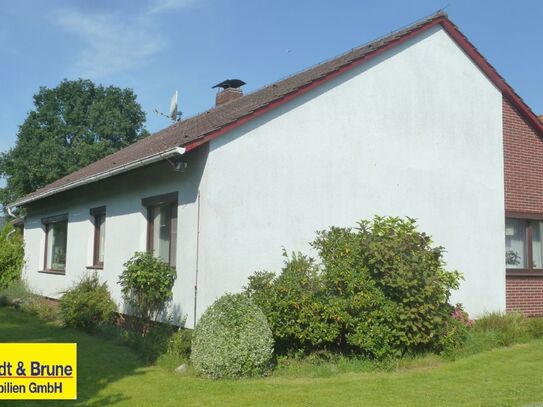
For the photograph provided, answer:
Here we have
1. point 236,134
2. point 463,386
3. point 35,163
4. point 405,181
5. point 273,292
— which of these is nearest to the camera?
point 463,386

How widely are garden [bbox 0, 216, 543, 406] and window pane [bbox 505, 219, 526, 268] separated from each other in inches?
107

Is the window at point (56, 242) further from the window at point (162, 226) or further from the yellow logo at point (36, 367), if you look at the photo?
the yellow logo at point (36, 367)

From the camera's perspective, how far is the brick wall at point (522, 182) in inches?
523

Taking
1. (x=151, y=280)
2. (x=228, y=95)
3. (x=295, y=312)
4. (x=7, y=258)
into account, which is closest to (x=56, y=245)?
(x=228, y=95)

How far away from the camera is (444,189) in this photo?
40.8ft

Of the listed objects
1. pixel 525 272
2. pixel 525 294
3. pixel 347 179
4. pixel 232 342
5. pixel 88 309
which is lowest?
pixel 232 342

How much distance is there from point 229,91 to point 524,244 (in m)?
9.74

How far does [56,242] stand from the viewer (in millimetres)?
18312

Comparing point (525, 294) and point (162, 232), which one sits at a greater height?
point (162, 232)

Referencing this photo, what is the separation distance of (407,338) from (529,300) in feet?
18.9

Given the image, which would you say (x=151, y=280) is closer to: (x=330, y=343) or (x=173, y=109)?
(x=330, y=343)

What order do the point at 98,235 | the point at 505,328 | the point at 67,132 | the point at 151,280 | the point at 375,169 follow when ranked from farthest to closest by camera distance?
the point at 67,132 < the point at 98,235 < the point at 375,169 < the point at 505,328 < the point at 151,280

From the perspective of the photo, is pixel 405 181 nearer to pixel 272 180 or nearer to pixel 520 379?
pixel 272 180

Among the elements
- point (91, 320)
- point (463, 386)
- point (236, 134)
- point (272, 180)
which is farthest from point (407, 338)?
point (91, 320)
